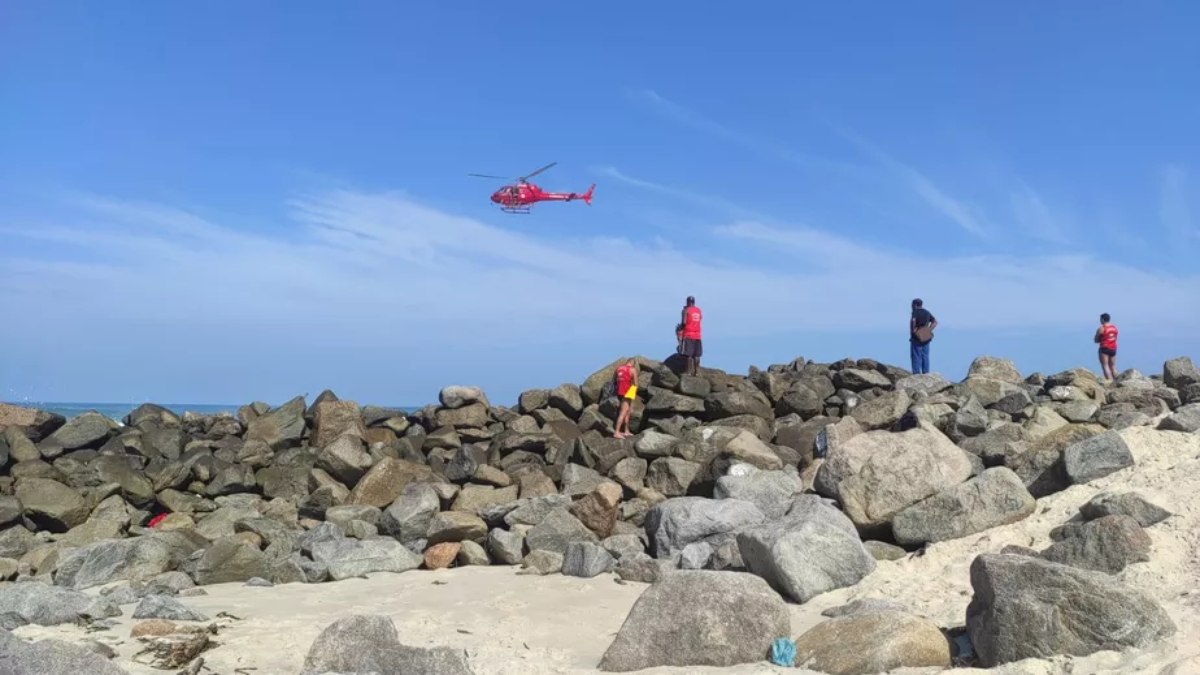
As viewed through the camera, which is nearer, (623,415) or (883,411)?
(883,411)

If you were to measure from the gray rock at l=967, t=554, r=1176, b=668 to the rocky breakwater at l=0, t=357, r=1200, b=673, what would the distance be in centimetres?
1

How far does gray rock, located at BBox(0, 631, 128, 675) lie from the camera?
6.20m

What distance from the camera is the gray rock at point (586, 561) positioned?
1079 cm

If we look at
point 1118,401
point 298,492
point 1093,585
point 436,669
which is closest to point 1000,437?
point 1118,401

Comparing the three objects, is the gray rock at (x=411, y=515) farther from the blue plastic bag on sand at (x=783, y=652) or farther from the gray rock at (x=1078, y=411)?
the gray rock at (x=1078, y=411)

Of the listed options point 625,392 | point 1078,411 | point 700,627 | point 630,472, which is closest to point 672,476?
point 630,472

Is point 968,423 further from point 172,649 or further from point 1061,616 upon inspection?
point 172,649

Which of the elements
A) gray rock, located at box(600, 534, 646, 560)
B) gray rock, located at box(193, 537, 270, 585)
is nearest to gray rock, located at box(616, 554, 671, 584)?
gray rock, located at box(600, 534, 646, 560)

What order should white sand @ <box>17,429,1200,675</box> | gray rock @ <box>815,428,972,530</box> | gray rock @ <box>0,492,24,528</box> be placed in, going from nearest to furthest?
white sand @ <box>17,429,1200,675</box> → gray rock @ <box>815,428,972,530</box> → gray rock @ <box>0,492,24,528</box>

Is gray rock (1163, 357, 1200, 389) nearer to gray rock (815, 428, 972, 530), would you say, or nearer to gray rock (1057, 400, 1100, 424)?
gray rock (1057, 400, 1100, 424)

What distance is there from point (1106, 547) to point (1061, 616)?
2142 mm

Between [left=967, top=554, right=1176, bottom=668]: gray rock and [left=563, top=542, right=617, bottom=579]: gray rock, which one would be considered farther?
[left=563, top=542, right=617, bottom=579]: gray rock

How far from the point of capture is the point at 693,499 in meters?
12.1

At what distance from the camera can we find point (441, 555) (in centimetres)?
1202
